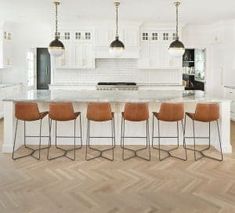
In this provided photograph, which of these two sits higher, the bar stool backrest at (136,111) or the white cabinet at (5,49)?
the white cabinet at (5,49)

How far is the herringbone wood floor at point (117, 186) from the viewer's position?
2908mm

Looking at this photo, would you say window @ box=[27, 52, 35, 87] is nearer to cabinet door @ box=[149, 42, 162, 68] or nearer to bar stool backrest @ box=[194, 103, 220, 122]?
cabinet door @ box=[149, 42, 162, 68]

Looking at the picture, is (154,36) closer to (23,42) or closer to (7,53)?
(23,42)

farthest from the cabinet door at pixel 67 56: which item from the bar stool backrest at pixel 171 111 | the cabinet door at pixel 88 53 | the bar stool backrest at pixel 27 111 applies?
the bar stool backrest at pixel 171 111

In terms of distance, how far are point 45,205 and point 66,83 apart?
5.76m

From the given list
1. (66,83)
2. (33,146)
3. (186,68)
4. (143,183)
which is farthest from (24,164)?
(186,68)

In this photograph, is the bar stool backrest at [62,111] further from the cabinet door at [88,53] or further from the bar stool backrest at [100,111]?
the cabinet door at [88,53]

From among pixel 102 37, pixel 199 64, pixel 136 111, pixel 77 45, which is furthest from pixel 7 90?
pixel 199 64

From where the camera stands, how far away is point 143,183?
3.53 m

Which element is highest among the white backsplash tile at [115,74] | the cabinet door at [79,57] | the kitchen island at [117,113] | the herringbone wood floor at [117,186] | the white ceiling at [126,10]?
the white ceiling at [126,10]

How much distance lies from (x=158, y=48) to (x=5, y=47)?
13.4 ft

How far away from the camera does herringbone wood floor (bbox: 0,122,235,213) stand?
2908 mm

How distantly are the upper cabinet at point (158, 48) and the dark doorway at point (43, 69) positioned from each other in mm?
2920

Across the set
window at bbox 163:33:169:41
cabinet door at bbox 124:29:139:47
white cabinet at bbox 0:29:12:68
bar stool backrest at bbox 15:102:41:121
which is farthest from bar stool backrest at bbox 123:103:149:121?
white cabinet at bbox 0:29:12:68
